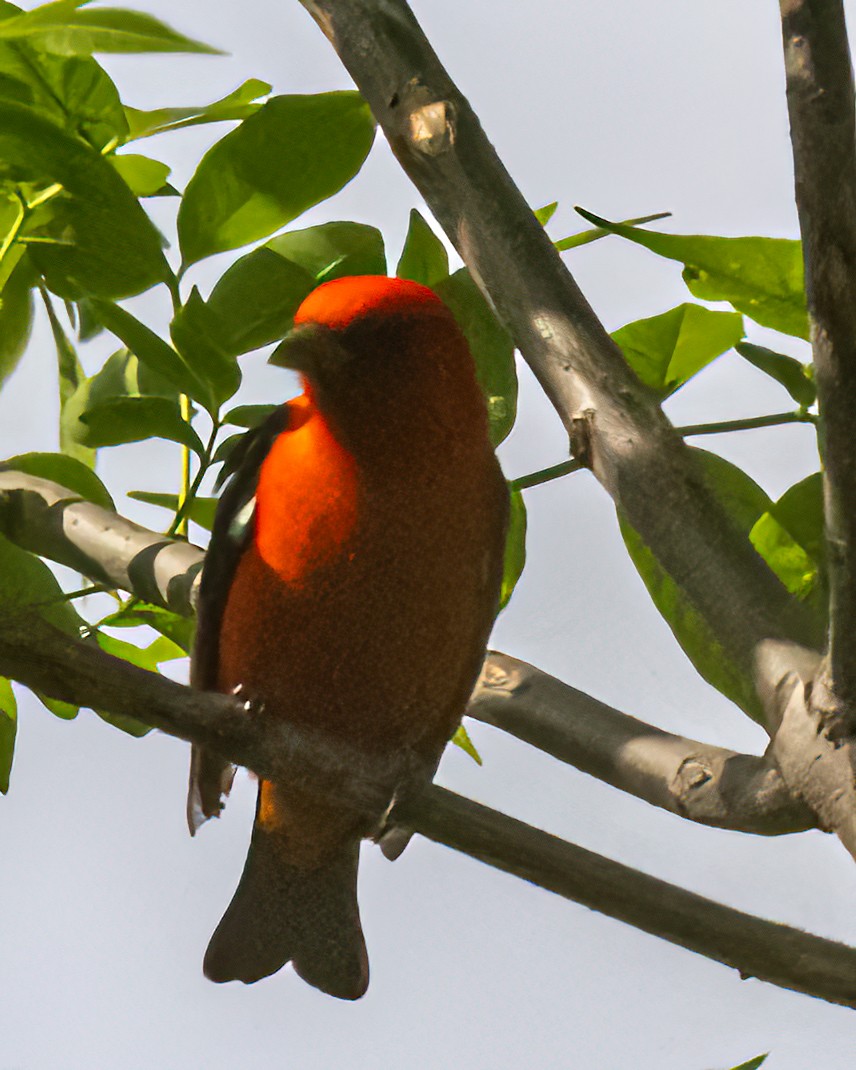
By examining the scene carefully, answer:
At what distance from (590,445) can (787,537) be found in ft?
0.52

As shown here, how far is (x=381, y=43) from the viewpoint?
0.63 metres

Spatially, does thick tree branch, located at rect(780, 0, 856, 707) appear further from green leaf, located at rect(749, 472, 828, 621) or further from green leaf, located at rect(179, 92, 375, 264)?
green leaf, located at rect(179, 92, 375, 264)

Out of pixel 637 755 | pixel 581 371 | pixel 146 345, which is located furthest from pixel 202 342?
pixel 637 755

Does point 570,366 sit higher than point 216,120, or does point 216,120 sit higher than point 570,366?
point 216,120

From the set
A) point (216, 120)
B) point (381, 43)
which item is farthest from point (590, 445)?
point (216, 120)

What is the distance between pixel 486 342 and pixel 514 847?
0.37 meters

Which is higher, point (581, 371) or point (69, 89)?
point (69, 89)

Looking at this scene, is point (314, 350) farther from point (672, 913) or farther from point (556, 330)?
point (672, 913)

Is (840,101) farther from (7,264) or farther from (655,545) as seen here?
(7,264)

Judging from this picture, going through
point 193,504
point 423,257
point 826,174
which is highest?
point 423,257

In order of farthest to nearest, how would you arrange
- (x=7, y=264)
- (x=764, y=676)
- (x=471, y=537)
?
(x=7, y=264), (x=471, y=537), (x=764, y=676)

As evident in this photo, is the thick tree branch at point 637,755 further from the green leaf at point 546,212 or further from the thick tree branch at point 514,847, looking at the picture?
the green leaf at point 546,212

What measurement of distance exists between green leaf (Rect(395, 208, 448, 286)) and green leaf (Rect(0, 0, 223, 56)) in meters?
0.16

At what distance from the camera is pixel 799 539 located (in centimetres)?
62
